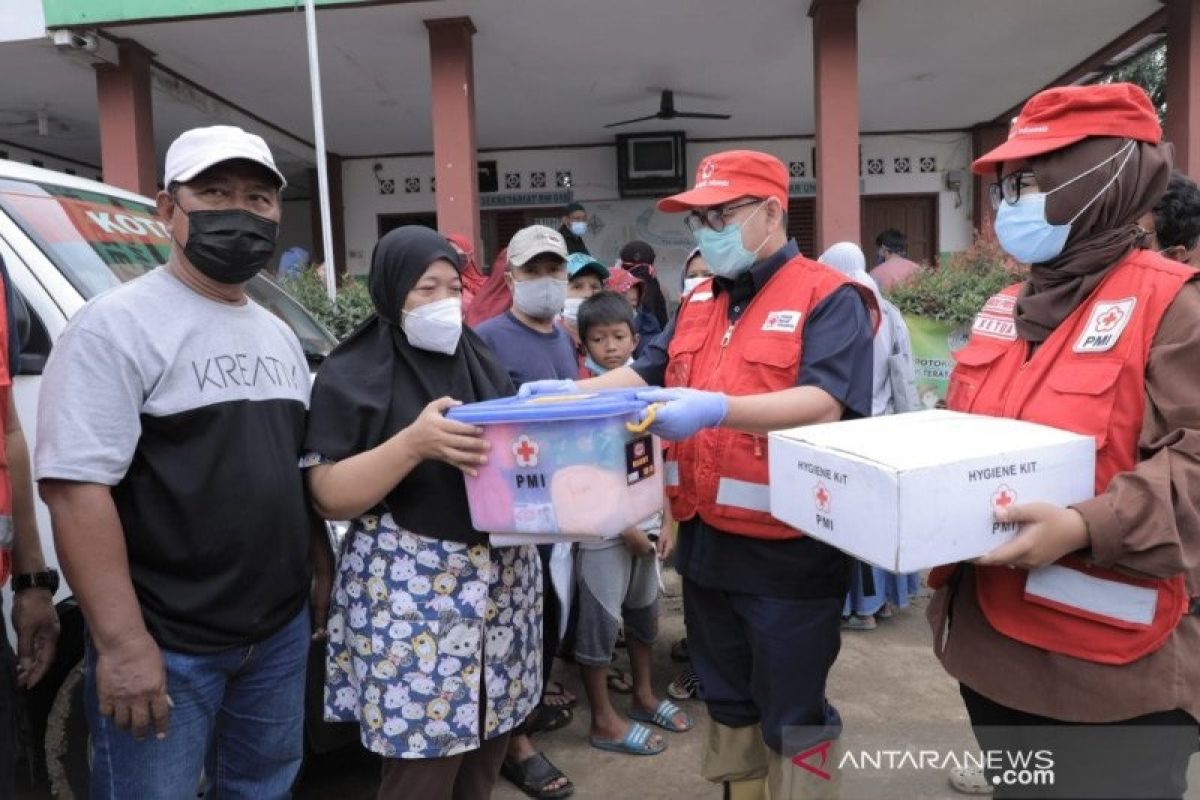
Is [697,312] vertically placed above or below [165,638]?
above

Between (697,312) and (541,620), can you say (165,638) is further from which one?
(697,312)

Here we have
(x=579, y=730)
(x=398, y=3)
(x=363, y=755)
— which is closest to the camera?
(x=363, y=755)

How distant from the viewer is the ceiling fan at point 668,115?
9922 millimetres

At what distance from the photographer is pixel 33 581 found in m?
1.85

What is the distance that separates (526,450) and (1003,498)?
0.92m

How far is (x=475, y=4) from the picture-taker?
23.3 feet

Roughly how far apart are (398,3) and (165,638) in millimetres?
6597

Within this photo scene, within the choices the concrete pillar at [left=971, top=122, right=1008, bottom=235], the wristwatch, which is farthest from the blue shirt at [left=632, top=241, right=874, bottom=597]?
the concrete pillar at [left=971, top=122, right=1008, bottom=235]

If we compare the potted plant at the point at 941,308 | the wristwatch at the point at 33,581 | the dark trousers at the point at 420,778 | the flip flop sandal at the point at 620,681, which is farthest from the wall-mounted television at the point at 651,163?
the wristwatch at the point at 33,581

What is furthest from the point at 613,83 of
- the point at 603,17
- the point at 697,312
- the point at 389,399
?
the point at 389,399

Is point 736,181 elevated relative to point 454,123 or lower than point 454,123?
lower

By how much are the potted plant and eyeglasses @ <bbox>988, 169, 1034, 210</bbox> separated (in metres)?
3.75

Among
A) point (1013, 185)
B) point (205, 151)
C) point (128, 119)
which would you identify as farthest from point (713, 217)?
point (128, 119)

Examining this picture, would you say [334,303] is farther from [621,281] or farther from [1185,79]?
[1185,79]
